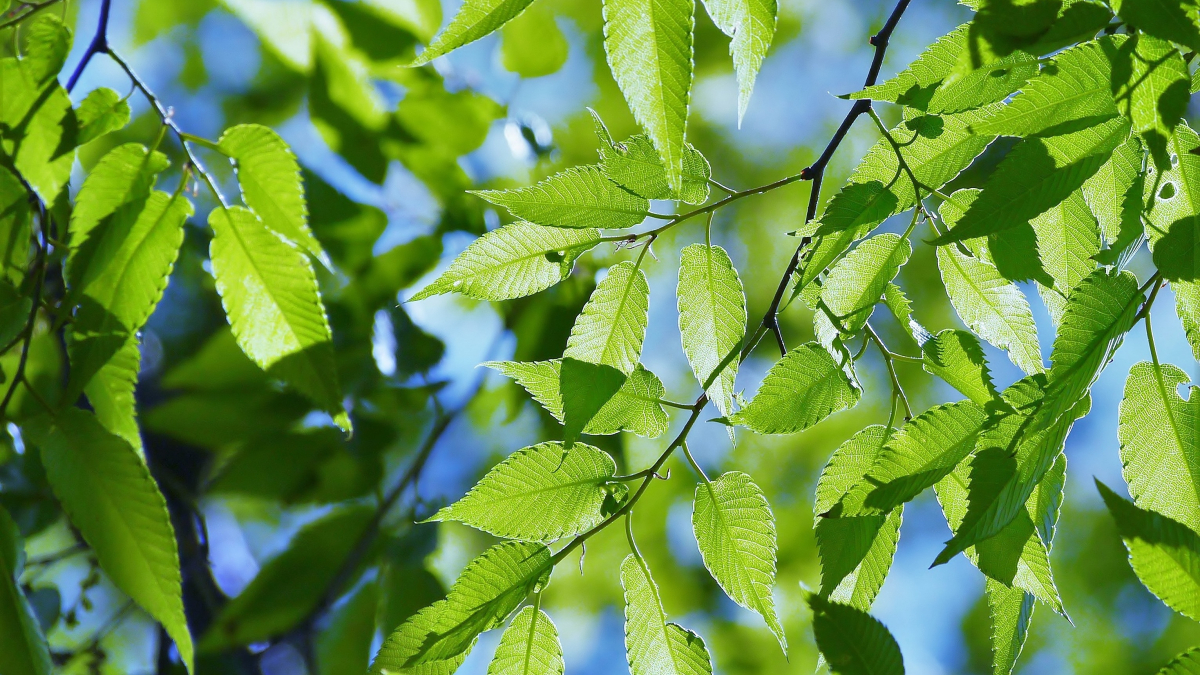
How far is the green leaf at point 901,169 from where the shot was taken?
0.69 feet

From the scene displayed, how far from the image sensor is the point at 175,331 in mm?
846

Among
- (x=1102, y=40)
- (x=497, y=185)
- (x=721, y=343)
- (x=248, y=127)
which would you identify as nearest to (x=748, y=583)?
(x=721, y=343)

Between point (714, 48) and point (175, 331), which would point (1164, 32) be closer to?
point (714, 48)

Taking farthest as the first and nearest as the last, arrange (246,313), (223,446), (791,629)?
(791,629) < (223,446) < (246,313)

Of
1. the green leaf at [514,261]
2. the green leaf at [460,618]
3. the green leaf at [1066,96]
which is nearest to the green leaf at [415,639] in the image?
the green leaf at [460,618]

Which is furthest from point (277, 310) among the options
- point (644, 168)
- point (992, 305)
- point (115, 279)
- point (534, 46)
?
point (534, 46)

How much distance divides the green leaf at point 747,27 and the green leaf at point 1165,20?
0.08 metres

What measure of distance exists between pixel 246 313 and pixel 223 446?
1.66 ft

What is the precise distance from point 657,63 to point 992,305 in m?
0.15

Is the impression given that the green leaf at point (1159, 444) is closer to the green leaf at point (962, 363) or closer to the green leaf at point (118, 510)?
the green leaf at point (962, 363)

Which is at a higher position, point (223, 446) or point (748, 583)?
point (748, 583)

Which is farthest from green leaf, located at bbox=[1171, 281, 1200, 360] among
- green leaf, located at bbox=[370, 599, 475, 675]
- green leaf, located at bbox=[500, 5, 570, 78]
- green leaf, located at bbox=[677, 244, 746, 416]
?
green leaf, located at bbox=[500, 5, 570, 78]

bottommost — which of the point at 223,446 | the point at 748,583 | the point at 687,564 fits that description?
the point at 687,564

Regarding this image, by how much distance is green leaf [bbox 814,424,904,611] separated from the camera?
0.73 feet
